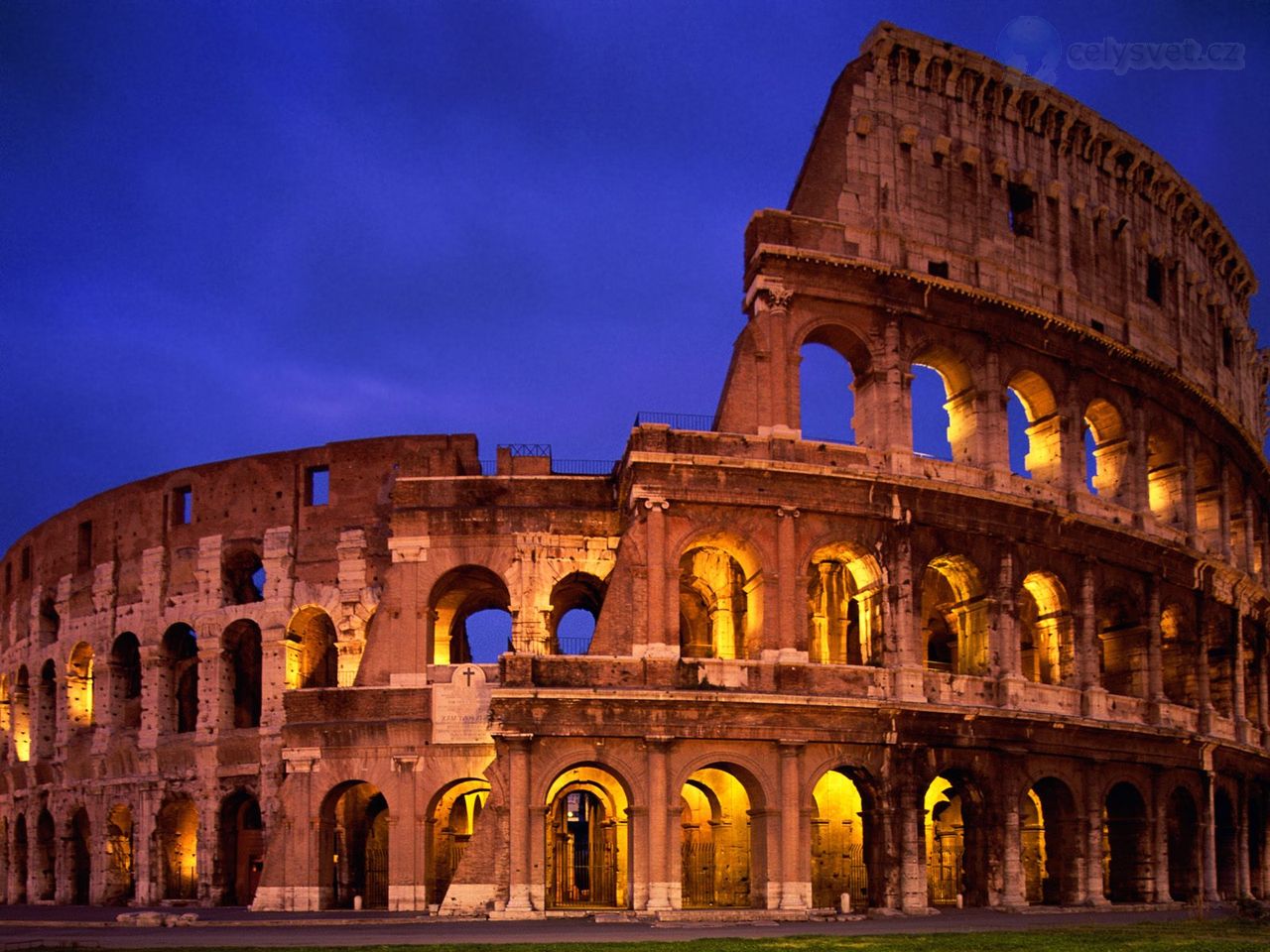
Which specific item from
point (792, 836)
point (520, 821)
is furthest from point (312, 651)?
point (792, 836)

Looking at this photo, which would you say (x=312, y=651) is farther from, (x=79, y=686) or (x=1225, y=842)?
(x=1225, y=842)

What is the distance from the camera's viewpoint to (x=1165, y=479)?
33.4 m

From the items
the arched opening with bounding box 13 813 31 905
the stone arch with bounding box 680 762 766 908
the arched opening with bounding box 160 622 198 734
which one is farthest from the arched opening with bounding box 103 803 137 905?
the stone arch with bounding box 680 762 766 908

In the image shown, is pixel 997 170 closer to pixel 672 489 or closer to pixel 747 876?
pixel 672 489

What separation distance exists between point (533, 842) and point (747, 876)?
5113 millimetres

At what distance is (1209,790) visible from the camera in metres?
31.0

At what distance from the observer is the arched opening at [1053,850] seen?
89.9 feet

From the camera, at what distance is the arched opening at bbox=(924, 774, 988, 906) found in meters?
26.5

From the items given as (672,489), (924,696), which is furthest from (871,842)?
(672,489)

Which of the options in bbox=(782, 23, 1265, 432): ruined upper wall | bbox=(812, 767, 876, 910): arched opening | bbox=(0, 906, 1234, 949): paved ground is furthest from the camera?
bbox=(782, 23, 1265, 432): ruined upper wall

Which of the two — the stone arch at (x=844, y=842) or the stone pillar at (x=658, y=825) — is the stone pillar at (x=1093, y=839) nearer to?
the stone arch at (x=844, y=842)

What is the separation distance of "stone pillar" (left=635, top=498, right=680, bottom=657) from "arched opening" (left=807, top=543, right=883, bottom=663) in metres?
3.13

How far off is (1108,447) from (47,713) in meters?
28.5

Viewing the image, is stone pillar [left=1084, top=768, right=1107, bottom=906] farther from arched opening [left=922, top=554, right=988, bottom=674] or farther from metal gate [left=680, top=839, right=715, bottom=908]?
metal gate [left=680, top=839, right=715, bottom=908]
